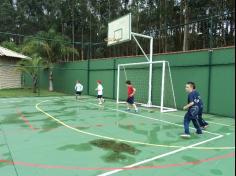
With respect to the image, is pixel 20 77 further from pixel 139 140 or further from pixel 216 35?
pixel 139 140

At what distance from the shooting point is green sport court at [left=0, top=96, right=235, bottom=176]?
543cm

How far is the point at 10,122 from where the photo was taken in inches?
411

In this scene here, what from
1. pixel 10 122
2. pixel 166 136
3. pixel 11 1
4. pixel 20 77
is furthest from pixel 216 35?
pixel 11 1

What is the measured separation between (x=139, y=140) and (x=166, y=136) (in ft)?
3.24

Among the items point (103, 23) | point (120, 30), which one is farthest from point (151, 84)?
point (103, 23)

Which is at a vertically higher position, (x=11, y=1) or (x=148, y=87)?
(x=11, y=1)

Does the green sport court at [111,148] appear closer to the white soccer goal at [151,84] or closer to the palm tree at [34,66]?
the white soccer goal at [151,84]

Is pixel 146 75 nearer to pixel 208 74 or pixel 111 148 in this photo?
pixel 208 74

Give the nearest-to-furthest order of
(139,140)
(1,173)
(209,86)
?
1. (1,173)
2. (139,140)
3. (209,86)

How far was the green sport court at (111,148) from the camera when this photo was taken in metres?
5.43

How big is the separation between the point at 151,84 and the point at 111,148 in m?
9.57

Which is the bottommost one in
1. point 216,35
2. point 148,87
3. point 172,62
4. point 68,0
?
point 148,87

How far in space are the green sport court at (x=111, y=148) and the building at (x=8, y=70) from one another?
18.0 m

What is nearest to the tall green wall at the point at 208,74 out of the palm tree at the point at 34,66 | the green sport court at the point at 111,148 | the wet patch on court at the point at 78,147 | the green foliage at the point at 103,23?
the green sport court at the point at 111,148
